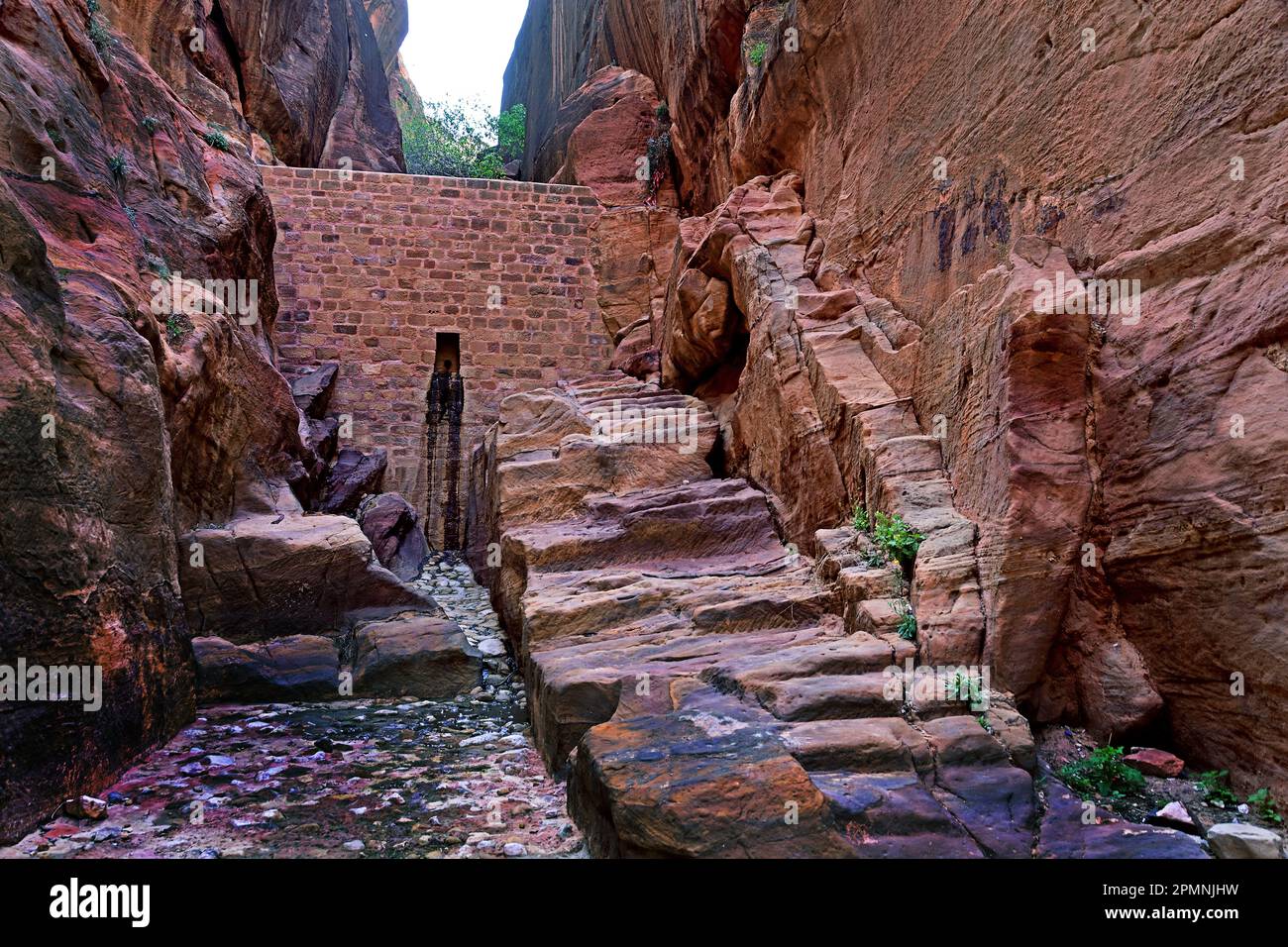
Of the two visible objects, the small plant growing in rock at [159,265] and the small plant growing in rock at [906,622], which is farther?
the small plant growing in rock at [159,265]

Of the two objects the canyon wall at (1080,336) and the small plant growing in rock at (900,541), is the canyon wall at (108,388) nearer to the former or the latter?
the small plant growing in rock at (900,541)

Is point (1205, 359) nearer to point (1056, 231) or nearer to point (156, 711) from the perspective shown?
point (1056, 231)

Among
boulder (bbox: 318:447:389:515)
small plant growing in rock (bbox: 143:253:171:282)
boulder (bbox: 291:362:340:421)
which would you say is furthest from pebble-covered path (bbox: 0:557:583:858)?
boulder (bbox: 291:362:340:421)

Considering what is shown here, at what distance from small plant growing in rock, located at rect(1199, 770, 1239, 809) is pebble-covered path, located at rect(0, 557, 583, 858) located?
2.72 metres

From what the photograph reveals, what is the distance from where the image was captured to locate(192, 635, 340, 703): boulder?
6.20 m

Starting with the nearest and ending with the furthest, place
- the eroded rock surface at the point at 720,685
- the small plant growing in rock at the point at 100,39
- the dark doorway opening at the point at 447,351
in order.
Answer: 1. the eroded rock surface at the point at 720,685
2. the small plant growing in rock at the point at 100,39
3. the dark doorway opening at the point at 447,351

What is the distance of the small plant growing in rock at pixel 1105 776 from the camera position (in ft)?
12.3

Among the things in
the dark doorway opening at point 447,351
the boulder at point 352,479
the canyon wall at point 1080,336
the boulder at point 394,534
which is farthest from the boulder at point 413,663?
the dark doorway opening at point 447,351

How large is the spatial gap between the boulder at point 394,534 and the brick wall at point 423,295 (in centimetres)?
185

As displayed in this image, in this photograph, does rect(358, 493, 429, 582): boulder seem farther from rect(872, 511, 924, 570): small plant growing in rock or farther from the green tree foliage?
the green tree foliage

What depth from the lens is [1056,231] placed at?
16.2ft

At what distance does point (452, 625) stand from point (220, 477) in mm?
2431

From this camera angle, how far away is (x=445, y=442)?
521 inches

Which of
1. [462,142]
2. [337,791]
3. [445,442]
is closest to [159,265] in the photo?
[337,791]
